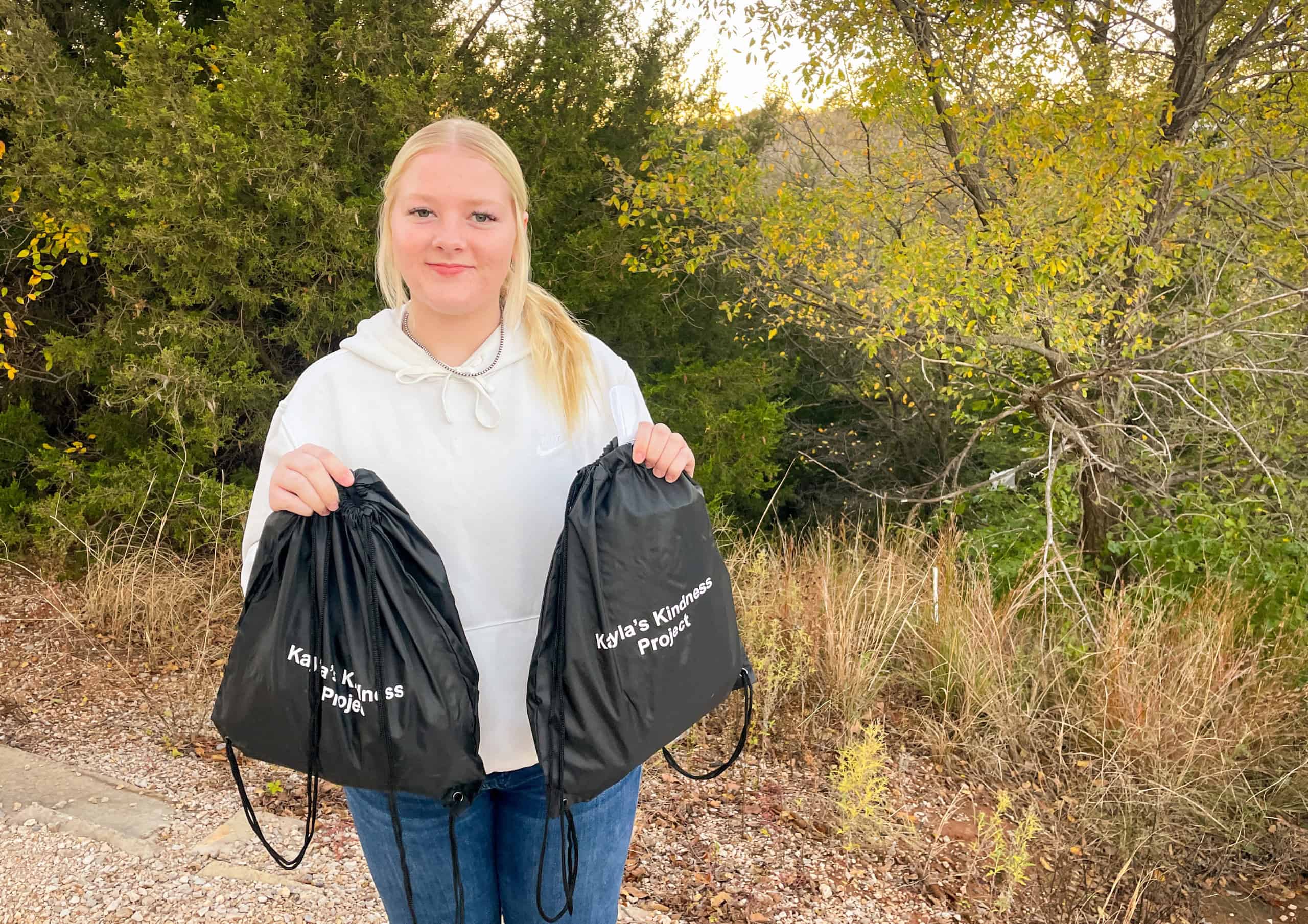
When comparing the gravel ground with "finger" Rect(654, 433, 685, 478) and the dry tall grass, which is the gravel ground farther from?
"finger" Rect(654, 433, 685, 478)

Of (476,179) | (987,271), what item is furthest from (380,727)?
(987,271)

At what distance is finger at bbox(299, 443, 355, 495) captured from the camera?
1.24 meters

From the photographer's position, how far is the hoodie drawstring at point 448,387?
4.75 feet

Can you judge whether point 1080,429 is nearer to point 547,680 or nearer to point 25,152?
point 547,680

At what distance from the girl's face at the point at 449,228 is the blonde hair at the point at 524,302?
3 cm

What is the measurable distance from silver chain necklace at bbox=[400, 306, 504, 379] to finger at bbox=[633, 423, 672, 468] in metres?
0.32

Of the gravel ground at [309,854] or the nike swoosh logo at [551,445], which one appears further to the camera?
the gravel ground at [309,854]

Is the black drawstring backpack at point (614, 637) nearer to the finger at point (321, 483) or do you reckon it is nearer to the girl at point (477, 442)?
the girl at point (477, 442)

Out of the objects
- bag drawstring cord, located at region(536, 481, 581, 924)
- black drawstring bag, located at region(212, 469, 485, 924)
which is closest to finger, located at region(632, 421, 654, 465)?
bag drawstring cord, located at region(536, 481, 581, 924)

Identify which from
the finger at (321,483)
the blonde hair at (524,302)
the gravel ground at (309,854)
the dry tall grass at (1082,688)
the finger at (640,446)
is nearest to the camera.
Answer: the finger at (321,483)

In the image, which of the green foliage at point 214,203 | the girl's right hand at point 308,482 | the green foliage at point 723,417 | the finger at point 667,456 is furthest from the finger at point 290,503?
the green foliage at point 723,417

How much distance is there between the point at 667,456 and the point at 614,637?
12.3 inches

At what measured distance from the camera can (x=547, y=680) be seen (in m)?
1.30

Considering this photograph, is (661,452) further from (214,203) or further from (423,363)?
(214,203)
